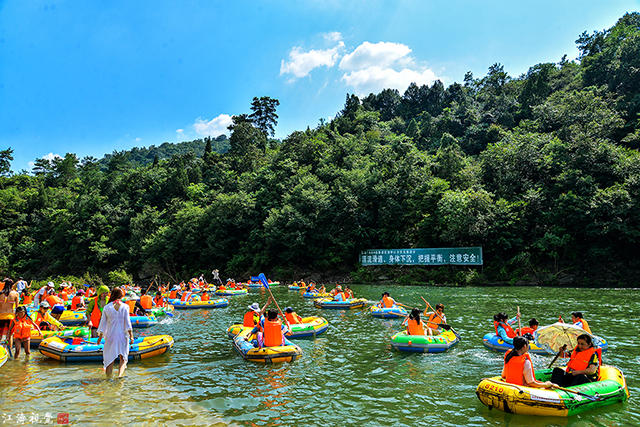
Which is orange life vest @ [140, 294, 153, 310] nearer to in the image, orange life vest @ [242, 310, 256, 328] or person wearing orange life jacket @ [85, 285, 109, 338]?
orange life vest @ [242, 310, 256, 328]

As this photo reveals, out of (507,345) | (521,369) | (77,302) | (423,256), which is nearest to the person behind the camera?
(521,369)

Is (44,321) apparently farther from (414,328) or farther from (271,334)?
(414,328)

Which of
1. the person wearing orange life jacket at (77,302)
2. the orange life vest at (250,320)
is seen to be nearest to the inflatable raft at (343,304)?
the orange life vest at (250,320)

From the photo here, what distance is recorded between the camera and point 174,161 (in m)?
69.8

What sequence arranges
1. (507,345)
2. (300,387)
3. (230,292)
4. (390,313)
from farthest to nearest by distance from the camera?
1. (230,292)
2. (390,313)
3. (507,345)
4. (300,387)

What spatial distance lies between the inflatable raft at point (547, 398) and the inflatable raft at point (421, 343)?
4035mm

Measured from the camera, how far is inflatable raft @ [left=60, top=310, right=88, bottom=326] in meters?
15.9

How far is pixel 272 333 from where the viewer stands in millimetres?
10555

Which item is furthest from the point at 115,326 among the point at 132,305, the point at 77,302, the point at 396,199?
the point at 396,199

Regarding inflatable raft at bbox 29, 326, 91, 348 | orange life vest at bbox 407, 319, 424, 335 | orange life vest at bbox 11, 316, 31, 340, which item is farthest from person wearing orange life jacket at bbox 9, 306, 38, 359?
orange life vest at bbox 407, 319, 424, 335

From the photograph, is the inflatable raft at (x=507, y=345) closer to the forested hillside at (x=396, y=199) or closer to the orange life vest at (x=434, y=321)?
the orange life vest at (x=434, y=321)

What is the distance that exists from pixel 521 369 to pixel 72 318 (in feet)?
54.0

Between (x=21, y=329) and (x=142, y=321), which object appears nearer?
(x=21, y=329)

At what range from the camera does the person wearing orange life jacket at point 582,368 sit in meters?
7.11
